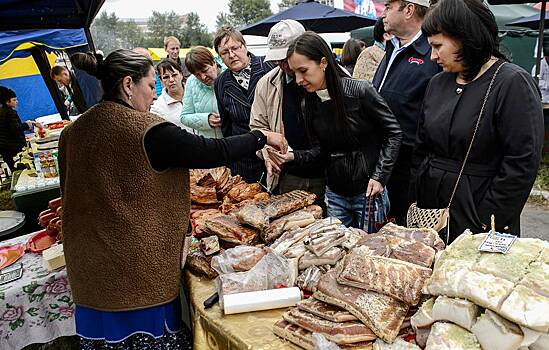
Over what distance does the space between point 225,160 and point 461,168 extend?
1157 mm

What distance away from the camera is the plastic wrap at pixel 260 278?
63.6 inches

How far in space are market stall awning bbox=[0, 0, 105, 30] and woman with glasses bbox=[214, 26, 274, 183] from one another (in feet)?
5.03

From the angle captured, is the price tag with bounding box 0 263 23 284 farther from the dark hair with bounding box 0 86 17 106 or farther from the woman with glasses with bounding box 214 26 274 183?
the dark hair with bounding box 0 86 17 106

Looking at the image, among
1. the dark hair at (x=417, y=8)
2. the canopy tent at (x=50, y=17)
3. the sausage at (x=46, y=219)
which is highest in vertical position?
the canopy tent at (x=50, y=17)

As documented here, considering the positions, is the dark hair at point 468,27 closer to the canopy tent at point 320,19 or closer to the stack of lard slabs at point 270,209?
the stack of lard slabs at point 270,209

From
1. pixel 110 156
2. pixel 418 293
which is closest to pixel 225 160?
pixel 110 156

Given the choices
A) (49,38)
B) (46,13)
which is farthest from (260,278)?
(49,38)

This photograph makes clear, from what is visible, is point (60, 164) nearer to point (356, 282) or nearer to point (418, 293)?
point (356, 282)

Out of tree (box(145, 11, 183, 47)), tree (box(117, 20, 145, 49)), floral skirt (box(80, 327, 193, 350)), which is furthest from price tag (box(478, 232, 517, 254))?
tree (box(117, 20, 145, 49))

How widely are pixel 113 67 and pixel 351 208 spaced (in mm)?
1658

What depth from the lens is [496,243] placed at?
1.28m

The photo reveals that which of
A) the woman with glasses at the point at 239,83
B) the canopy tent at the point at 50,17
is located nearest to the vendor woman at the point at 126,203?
the canopy tent at the point at 50,17

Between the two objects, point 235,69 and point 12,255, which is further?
point 235,69

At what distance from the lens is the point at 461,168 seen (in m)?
2.08
